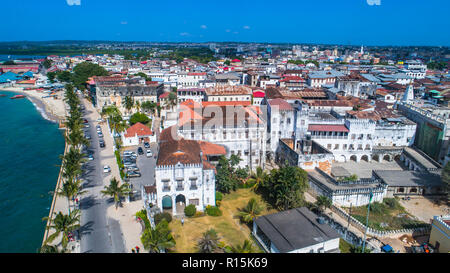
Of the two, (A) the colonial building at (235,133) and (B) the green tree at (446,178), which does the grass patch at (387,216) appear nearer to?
(B) the green tree at (446,178)

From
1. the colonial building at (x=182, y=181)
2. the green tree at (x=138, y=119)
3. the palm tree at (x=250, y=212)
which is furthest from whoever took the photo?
the green tree at (x=138, y=119)

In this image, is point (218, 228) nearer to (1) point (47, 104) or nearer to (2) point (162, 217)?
(2) point (162, 217)

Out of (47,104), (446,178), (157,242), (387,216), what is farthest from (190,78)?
(157,242)

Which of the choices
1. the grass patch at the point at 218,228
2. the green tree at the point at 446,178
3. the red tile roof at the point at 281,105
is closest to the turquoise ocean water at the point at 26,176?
the grass patch at the point at 218,228

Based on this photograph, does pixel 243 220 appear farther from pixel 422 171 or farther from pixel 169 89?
pixel 169 89
